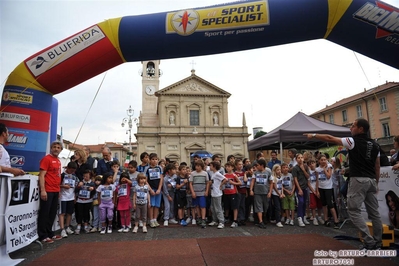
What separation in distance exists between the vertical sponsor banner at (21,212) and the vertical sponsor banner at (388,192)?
563cm

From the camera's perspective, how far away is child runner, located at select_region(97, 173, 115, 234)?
5617 mm

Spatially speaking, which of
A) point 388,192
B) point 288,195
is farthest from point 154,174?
point 388,192

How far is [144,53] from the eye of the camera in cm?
512

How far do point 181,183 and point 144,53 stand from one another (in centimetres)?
329

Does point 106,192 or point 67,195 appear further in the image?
point 106,192

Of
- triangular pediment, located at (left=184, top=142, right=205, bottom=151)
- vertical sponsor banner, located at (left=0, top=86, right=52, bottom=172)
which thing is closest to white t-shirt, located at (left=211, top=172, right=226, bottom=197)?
vertical sponsor banner, located at (left=0, top=86, right=52, bottom=172)

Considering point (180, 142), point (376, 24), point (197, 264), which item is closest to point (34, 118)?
point (197, 264)

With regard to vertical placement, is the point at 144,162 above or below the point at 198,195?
above

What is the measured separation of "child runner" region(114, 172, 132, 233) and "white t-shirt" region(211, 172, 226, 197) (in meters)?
1.89

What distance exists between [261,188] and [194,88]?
127 ft

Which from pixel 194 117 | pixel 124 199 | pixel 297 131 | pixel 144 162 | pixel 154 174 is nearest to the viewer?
pixel 124 199

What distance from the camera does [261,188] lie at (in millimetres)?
6160

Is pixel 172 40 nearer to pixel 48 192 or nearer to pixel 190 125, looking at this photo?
pixel 48 192

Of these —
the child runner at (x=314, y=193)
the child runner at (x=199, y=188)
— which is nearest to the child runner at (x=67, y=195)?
the child runner at (x=199, y=188)
